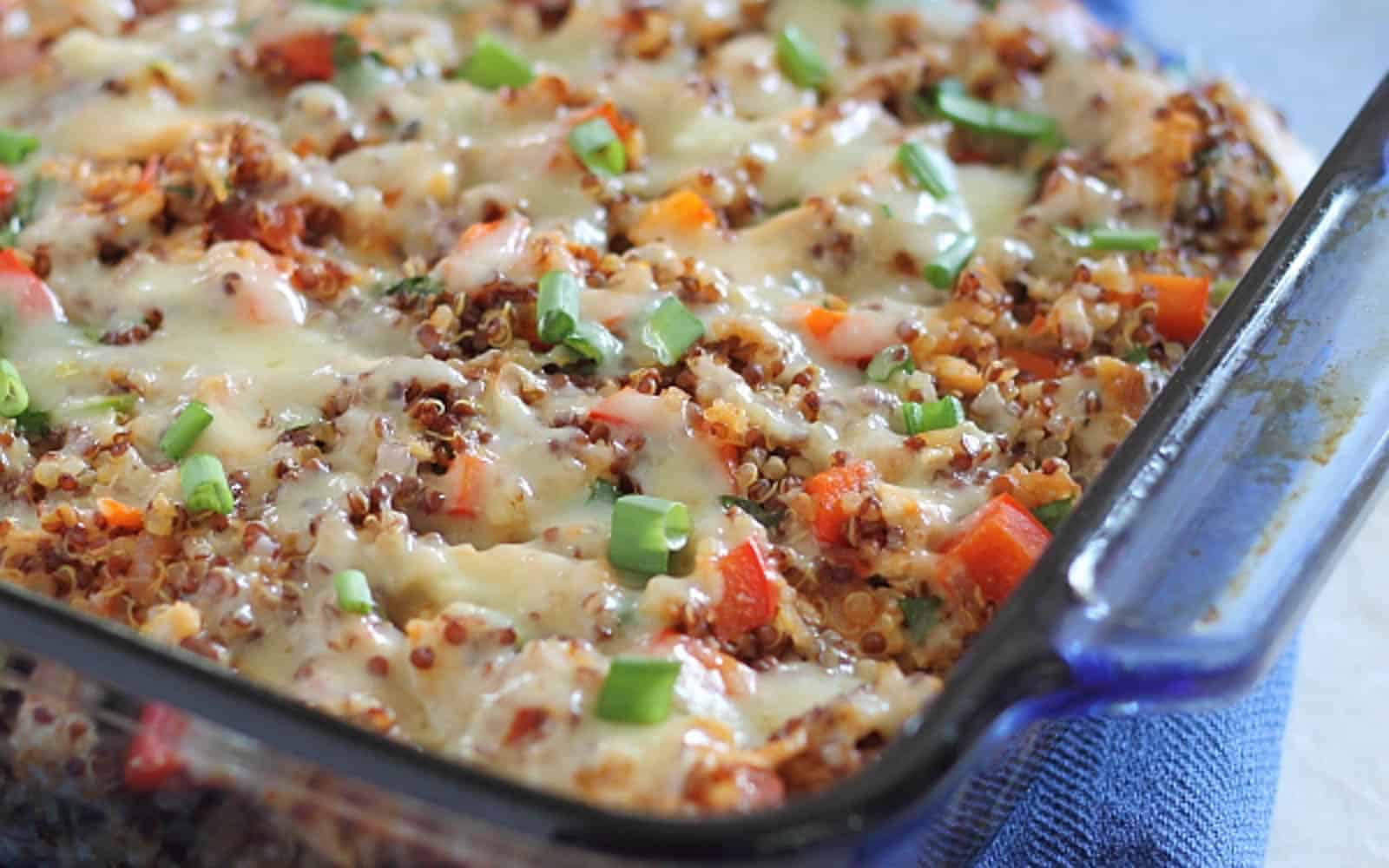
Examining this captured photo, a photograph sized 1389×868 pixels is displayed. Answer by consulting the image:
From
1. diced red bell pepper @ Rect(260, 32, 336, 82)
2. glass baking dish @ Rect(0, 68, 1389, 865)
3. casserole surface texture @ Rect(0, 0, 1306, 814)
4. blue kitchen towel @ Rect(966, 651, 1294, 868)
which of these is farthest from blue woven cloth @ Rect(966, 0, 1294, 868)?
diced red bell pepper @ Rect(260, 32, 336, 82)

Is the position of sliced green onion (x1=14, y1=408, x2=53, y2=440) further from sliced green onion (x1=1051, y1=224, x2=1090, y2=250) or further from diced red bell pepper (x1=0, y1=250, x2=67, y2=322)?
sliced green onion (x1=1051, y1=224, x2=1090, y2=250)

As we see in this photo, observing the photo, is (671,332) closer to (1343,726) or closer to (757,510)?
(757,510)

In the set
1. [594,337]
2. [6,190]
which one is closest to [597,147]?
[594,337]

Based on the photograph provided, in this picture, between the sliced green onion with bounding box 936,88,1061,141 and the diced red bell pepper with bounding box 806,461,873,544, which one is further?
the sliced green onion with bounding box 936,88,1061,141

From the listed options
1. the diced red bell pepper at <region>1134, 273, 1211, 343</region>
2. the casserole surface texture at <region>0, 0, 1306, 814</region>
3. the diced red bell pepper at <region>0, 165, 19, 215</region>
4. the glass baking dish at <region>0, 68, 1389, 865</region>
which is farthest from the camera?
the diced red bell pepper at <region>0, 165, 19, 215</region>

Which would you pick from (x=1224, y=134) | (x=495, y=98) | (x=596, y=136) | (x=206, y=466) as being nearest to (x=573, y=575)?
(x=206, y=466)

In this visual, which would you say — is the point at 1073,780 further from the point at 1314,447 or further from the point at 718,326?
the point at 718,326

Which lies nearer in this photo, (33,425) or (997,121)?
(33,425)
